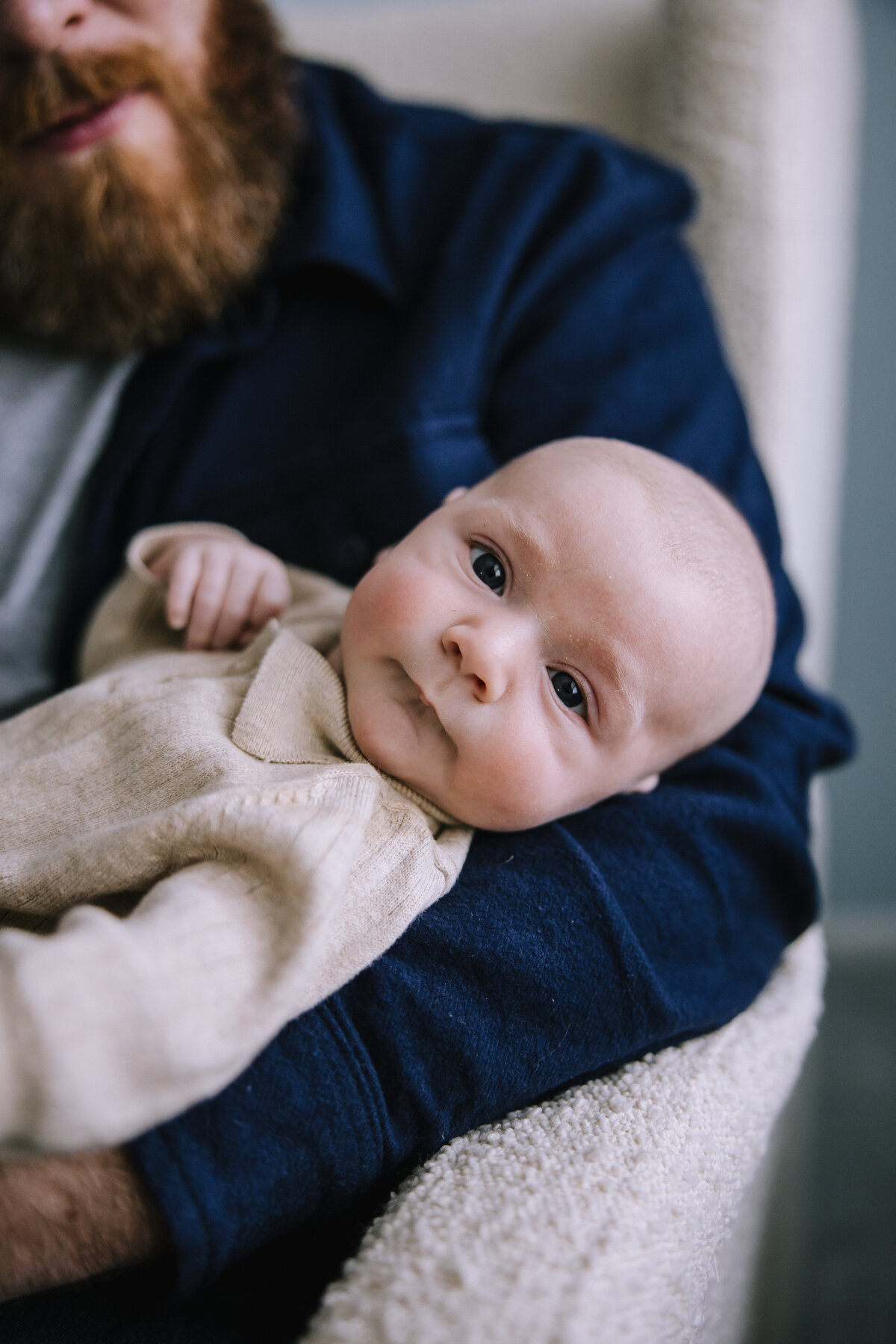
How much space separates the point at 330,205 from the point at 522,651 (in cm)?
68

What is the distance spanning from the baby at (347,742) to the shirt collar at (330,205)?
41 centimetres

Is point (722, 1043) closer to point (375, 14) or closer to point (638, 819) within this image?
point (638, 819)

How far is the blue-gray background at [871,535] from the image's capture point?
1640 millimetres

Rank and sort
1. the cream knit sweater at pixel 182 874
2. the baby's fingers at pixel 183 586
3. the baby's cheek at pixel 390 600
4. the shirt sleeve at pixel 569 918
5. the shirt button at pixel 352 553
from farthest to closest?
the shirt button at pixel 352 553 → the baby's fingers at pixel 183 586 → the baby's cheek at pixel 390 600 → the shirt sleeve at pixel 569 918 → the cream knit sweater at pixel 182 874

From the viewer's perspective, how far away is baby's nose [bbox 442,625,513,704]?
0.63 m

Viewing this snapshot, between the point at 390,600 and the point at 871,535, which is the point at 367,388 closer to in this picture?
the point at 390,600

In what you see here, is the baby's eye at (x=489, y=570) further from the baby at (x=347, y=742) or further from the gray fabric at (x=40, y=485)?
the gray fabric at (x=40, y=485)

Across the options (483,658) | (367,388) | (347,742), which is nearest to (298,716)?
(347,742)

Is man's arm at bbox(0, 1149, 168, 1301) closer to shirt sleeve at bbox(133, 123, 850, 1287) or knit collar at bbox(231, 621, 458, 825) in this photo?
shirt sleeve at bbox(133, 123, 850, 1287)

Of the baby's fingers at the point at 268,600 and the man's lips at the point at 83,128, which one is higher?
the man's lips at the point at 83,128

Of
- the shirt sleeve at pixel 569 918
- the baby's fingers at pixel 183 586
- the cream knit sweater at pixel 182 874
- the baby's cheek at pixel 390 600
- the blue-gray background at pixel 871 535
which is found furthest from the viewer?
the blue-gray background at pixel 871 535

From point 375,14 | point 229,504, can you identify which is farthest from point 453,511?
point 375,14

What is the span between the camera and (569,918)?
663 millimetres

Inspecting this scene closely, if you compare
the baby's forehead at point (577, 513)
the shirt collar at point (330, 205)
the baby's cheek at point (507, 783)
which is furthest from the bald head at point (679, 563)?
the shirt collar at point (330, 205)
